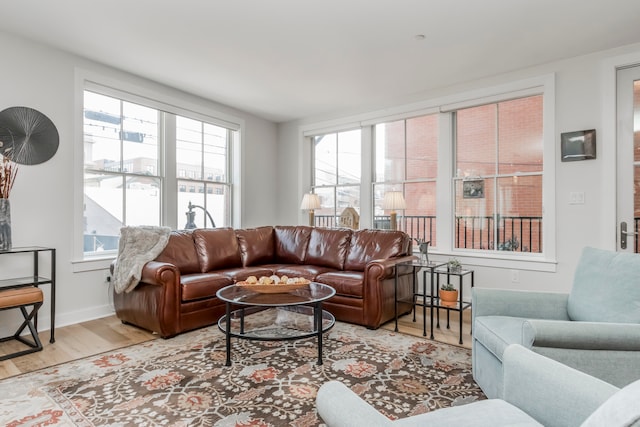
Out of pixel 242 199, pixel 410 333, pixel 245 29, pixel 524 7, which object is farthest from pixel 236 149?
pixel 524 7

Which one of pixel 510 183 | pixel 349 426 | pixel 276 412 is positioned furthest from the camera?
pixel 510 183

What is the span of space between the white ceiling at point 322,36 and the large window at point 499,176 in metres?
0.49

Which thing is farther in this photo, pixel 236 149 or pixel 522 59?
pixel 236 149

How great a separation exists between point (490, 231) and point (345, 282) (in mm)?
1834

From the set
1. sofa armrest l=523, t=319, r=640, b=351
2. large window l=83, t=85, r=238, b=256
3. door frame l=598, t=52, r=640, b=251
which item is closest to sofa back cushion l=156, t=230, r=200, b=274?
A: large window l=83, t=85, r=238, b=256

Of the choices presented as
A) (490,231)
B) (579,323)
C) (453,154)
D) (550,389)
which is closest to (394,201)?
(453,154)

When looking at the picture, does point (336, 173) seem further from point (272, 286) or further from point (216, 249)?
point (272, 286)

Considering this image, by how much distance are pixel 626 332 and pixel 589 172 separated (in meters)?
2.36

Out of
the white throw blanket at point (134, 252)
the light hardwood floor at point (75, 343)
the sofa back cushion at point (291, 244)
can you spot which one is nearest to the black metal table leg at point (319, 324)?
the light hardwood floor at point (75, 343)

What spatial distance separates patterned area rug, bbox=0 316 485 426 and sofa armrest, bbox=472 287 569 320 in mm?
495

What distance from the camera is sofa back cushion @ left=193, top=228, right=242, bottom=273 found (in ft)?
12.7

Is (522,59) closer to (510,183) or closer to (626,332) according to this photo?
(510,183)

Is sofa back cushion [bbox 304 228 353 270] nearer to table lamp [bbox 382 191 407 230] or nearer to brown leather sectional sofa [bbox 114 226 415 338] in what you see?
brown leather sectional sofa [bbox 114 226 415 338]

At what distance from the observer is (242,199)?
517cm
